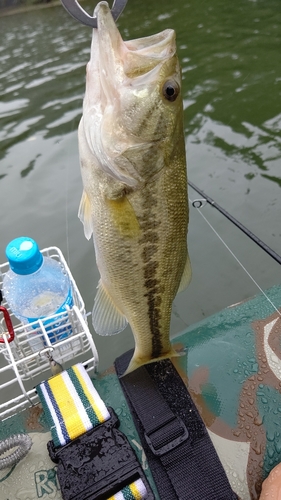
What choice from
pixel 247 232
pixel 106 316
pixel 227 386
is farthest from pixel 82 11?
pixel 247 232

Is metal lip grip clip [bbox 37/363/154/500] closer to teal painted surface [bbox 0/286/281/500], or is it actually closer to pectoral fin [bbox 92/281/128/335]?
teal painted surface [bbox 0/286/281/500]

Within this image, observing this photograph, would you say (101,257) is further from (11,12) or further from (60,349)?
(11,12)

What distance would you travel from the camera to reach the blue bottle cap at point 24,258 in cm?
193

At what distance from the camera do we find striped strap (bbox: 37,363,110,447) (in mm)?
1776

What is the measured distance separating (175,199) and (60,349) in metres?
1.15

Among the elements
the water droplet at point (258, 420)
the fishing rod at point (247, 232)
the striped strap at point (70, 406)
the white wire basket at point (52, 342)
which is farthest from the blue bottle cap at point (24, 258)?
the fishing rod at point (247, 232)

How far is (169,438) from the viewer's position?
69.0 inches

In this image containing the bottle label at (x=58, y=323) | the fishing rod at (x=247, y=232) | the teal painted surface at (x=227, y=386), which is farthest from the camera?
the fishing rod at (x=247, y=232)

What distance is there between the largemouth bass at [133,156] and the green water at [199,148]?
81.2 inches

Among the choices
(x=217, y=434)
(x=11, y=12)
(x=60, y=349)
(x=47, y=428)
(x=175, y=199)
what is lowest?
(x=217, y=434)

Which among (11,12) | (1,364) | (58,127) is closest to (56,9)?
(11,12)

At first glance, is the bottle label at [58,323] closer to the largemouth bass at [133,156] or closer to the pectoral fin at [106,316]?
the pectoral fin at [106,316]

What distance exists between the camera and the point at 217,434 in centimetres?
188

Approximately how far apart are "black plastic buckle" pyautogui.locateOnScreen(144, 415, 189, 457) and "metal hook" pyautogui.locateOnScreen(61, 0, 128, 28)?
1.67 m
